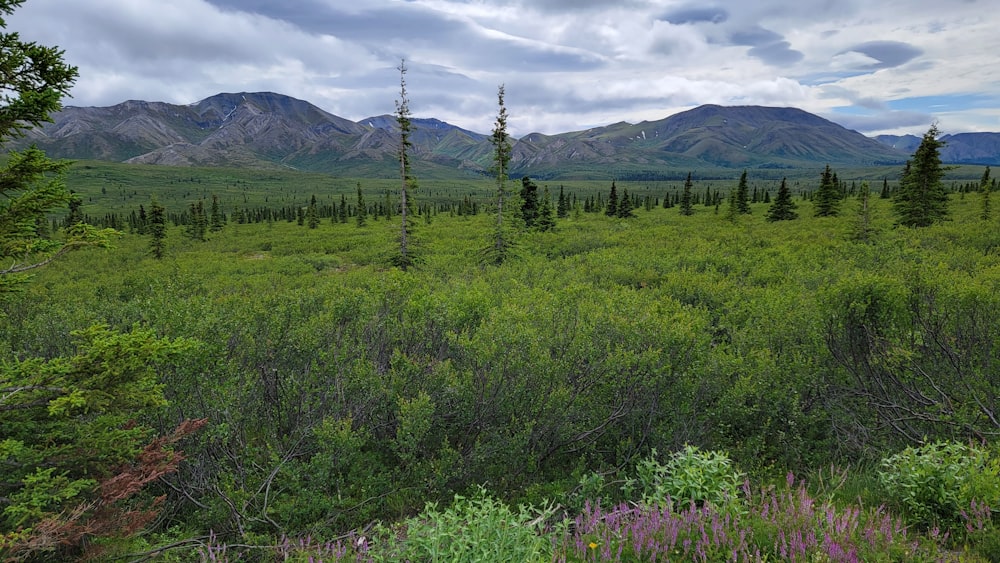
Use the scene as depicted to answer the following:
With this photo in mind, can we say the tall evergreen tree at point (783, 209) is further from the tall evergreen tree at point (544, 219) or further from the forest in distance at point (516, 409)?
the forest in distance at point (516, 409)

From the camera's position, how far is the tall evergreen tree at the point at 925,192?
2948 cm

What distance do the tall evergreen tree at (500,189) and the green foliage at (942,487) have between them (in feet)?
77.0

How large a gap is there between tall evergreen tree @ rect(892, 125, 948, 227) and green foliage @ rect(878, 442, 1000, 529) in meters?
35.5

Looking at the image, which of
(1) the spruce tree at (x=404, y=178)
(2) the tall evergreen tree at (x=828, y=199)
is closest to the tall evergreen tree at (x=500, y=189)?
(1) the spruce tree at (x=404, y=178)

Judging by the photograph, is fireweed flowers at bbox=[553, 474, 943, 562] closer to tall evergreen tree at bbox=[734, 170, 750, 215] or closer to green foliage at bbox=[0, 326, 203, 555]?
green foliage at bbox=[0, 326, 203, 555]

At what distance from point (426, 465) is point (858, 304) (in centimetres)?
813

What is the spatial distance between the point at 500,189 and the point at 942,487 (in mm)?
26650

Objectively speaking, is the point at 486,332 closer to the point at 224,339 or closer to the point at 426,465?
the point at 426,465

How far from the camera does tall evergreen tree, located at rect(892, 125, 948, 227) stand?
96.7 ft

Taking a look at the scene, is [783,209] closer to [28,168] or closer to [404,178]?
[404,178]

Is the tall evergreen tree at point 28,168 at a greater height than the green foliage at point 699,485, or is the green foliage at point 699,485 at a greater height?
the tall evergreen tree at point 28,168

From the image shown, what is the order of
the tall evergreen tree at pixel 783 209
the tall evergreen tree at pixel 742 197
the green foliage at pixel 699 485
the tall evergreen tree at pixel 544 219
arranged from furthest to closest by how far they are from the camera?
the tall evergreen tree at pixel 742 197 → the tall evergreen tree at pixel 783 209 → the tall evergreen tree at pixel 544 219 → the green foliage at pixel 699 485

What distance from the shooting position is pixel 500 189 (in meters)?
28.8

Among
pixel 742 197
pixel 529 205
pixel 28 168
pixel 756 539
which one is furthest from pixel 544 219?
pixel 756 539
